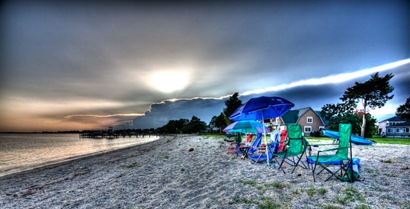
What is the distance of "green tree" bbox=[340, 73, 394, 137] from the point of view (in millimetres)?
31766

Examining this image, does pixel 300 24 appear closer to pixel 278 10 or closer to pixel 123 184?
pixel 278 10

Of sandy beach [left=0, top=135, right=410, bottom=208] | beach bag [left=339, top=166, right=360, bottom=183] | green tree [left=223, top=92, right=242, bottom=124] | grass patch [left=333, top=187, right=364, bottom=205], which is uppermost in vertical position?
green tree [left=223, top=92, right=242, bottom=124]

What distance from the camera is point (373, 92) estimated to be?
3291 centimetres

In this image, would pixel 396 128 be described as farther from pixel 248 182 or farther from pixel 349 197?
pixel 248 182

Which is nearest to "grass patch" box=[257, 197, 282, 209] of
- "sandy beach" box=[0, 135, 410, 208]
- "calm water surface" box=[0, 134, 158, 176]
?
"sandy beach" box=[0, 135, 410, 208]

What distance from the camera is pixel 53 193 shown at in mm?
6367

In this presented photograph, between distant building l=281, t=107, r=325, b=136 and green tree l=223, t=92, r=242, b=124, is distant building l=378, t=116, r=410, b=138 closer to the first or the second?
distant building l=281, t=107, r=325, b=136

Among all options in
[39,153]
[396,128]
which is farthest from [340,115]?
[39,153]

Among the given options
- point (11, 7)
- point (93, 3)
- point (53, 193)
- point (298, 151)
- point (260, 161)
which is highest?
point (93, 3)

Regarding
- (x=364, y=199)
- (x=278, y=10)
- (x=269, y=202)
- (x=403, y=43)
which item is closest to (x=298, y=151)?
(x=364, y=199)

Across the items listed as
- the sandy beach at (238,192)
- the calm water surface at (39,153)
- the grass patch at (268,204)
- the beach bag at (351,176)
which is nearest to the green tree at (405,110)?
the sandy beach at (238,192)

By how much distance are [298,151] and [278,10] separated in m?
7.40

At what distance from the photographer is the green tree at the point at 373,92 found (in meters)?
31.8

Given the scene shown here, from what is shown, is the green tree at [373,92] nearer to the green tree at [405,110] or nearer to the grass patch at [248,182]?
the green tree at [405,110]
